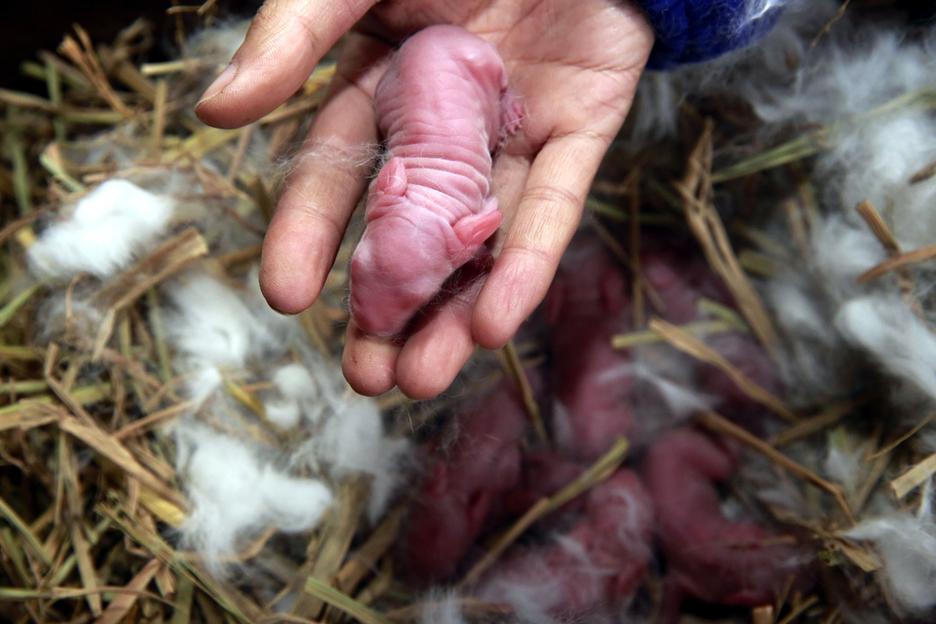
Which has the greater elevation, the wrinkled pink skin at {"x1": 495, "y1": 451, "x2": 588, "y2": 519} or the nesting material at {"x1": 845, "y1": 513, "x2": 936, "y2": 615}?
the nesting material at {"x1": 845, "y1": 513, "x2": 936, "y2": 615}

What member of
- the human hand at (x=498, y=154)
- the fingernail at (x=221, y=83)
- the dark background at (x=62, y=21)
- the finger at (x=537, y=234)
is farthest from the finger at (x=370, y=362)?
the dark background at (x=62, y=21)

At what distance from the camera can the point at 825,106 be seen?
1.57 metres

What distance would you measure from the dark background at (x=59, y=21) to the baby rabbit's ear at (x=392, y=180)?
879mm

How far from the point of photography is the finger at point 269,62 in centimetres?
102

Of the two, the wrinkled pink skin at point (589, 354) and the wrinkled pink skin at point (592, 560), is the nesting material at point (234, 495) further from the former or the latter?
the wrinkled pink skin at point (589, 354)

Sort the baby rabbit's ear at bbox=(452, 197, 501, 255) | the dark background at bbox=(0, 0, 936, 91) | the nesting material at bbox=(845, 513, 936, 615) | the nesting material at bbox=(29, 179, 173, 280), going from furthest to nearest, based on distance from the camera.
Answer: the dark background at bbox=(0, 0, 936, 91), the nesting material at bbox=(29, 179, 173, 280), the nesting material at bbox=(845, 513, 936, 615), the baby rabbit's ear at bbox=(452, 197, 501, 255)

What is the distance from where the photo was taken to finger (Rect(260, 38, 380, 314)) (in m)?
1.12

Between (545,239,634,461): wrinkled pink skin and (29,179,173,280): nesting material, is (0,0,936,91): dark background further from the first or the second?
(545,239,634,461): wrinkled pink skin

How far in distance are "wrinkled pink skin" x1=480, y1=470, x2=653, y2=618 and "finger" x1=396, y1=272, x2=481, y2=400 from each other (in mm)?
525

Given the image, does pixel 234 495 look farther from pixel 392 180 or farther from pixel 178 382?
pixel 392 180

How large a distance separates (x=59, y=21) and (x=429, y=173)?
120 cm

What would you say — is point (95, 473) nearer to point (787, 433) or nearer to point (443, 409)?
point (443, 409)

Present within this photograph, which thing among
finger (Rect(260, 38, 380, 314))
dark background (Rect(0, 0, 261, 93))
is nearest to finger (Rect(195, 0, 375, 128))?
finger (Rect(260, 38, 380, 314))

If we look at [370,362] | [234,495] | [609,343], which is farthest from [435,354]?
[609,343]
